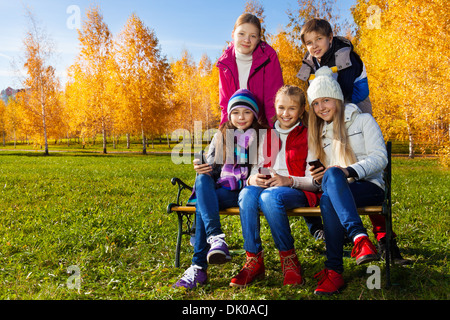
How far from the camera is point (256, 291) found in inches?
113

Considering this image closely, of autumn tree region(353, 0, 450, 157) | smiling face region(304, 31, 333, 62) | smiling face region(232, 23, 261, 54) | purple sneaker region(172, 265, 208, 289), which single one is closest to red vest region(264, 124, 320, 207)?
smiling face region(304, 31, 333, 62)

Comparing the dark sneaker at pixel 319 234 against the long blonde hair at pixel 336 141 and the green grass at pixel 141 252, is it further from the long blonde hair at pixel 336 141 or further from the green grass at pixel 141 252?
the long blonde hair at pixel 336 141

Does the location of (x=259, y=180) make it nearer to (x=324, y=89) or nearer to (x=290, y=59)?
(x=324, y=89)

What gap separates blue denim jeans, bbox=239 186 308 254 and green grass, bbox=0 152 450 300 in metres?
0.36

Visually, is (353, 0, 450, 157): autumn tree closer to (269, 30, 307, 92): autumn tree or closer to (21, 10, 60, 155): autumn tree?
(269, 30, 307, 92): autumn tree

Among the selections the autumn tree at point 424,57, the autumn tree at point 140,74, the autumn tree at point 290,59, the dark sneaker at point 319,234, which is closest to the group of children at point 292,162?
the dark sneaker at point 319,234

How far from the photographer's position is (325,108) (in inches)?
120

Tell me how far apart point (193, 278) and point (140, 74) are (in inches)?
816

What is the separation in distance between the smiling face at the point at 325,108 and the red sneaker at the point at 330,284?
123 centimetres

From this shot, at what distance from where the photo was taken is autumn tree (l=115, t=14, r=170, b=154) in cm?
2205

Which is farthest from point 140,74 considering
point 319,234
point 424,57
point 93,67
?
point 319,234

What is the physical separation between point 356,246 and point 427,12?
10.0 meters

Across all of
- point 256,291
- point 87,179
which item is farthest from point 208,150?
point 87,179
